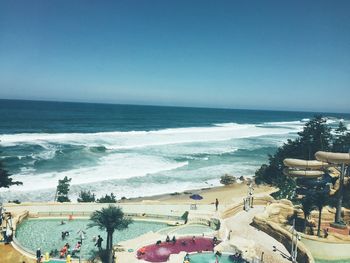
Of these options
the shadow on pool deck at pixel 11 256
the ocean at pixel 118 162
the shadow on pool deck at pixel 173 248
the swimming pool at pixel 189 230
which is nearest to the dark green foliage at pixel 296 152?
the ocean at pixel 118 162

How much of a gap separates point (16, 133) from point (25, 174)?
1485 inches

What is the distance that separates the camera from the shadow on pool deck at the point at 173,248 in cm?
1892

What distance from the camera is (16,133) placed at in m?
76.4

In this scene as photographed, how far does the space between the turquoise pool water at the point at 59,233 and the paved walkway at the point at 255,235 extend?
4951 millimetres

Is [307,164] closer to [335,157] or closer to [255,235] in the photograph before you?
[335,157]

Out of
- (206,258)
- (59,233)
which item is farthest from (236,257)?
(59,233)

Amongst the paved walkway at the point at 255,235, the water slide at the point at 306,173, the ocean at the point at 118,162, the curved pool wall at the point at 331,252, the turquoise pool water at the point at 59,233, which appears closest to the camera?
the paved walkway at the point at 255,235

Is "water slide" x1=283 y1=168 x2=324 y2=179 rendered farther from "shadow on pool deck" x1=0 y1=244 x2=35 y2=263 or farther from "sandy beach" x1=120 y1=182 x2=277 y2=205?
"shadow on pool deck" x1=0 y1=244 x2=35 y2=263

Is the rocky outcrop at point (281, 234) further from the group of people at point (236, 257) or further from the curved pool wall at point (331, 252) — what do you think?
the group of people at point (236, 257)

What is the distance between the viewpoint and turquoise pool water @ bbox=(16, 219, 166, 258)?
20.9m

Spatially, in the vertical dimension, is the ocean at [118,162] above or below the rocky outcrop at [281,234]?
below

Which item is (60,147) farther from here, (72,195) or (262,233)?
(262,233)

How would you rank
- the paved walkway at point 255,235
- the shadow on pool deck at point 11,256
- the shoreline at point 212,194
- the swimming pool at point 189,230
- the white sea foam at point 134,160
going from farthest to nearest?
the white sea foam at point 134,160 → the shoreline at point 212,194 → the swimming pool at point 189,230 → the paved walkway at point 255,235 → the shadow on pool deck at point 11,256

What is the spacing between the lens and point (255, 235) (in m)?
22.0
